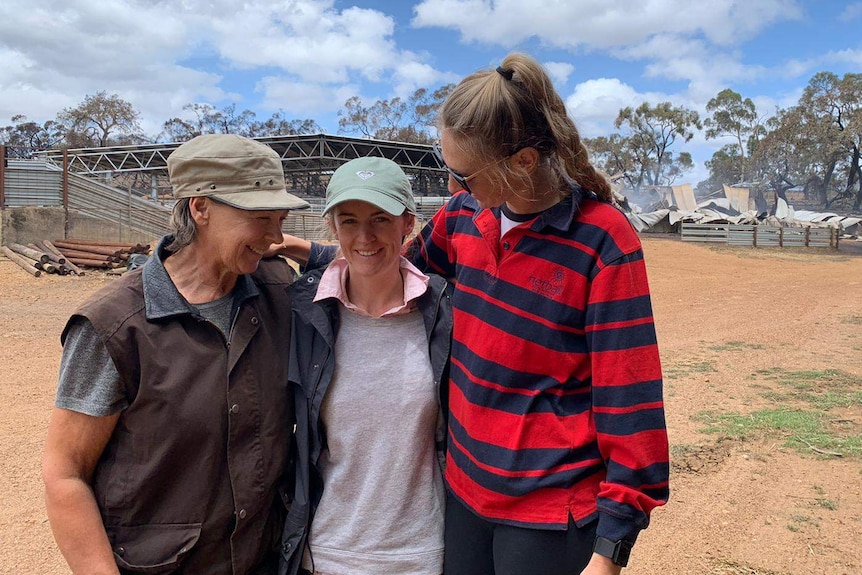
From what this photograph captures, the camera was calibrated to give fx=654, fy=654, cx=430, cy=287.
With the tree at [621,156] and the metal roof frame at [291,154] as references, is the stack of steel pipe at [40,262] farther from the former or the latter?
the tree at [621,156]

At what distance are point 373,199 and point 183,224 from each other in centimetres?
52

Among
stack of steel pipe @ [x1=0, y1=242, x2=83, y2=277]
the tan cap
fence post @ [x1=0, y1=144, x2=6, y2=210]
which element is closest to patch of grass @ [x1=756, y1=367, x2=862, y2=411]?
the tan cap

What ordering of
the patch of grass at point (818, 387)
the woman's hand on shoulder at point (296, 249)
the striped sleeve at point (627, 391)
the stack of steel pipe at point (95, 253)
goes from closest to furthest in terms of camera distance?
1. the striped sleeve at point (627, 391)
2. the woman's hand on shoulder at point (296, 249)
3. the patch of grass at point (818, 387)
4. the stack of steel pipe at point (95, 253)

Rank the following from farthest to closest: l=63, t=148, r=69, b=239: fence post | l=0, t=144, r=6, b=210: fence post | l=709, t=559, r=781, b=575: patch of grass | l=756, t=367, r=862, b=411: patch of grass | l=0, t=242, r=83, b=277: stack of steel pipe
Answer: l=63, t=148, r=69, b=239: fence post < l=0, t=144, r=6, b=210: fence post < l=0, t=242, r=83, b=277: stack of steel pipe < l=756, t=367, r=862, b=411: patch of grass < l=709, t=559, r=781, b=575: patch of grass

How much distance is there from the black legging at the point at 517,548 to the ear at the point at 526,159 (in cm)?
90

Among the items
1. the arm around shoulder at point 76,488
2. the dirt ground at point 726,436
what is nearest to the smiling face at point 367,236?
the arm around shoulder at point 76,488

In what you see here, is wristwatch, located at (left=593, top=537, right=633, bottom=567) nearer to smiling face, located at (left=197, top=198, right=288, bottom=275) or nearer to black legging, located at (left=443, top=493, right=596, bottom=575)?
black legging, located at (left=443, top=493, right=596, bottom=575)

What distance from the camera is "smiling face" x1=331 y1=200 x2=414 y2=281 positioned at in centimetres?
190

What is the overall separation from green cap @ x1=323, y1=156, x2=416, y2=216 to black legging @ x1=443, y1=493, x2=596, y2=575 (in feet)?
2.88

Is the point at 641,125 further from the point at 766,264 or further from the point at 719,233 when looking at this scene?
the point at 766,264

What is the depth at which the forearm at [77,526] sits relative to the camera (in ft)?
5.13

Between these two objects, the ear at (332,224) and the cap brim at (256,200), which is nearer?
the cap brim at (256,200)

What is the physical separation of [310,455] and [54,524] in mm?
643

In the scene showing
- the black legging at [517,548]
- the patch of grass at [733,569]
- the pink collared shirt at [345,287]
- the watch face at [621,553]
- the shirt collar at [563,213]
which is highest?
the shirt collar at [563,213]
